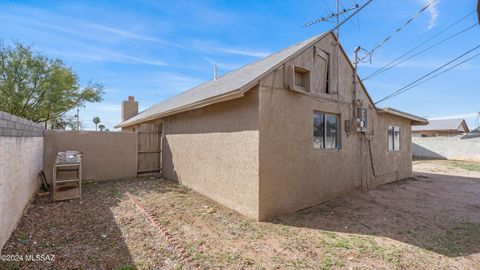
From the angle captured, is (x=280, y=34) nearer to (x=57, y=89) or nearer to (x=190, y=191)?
(x=190, y=191)

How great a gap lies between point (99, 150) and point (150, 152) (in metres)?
1.99

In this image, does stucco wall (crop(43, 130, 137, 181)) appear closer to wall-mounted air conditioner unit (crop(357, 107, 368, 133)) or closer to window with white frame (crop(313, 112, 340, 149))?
window with white frame (crop(313, 112, 340, 149))

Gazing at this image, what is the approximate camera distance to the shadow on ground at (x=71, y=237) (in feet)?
10.3

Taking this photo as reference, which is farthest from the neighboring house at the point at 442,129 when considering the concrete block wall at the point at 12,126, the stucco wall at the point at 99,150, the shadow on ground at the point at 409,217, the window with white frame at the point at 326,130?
the concrete block wall at the point at 12,126

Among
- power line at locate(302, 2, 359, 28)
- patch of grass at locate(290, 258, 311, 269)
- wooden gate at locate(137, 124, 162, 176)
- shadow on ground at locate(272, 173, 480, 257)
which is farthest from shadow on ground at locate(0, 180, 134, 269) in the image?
power line at locate(302, 2, 359, 28)

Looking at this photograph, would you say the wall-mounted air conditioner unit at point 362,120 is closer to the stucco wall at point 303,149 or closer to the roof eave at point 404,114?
the stucco wall at point 303,149

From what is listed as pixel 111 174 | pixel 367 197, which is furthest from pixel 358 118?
pixel 111 174

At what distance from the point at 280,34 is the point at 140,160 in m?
8.39

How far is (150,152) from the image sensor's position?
10102 mm

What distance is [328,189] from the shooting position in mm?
6477

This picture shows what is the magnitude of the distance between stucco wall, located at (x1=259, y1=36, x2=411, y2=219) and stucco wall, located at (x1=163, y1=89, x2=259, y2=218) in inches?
11.2

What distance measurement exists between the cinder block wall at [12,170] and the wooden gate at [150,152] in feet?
15.1

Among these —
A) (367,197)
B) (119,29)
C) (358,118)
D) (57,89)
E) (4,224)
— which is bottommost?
(367,197)

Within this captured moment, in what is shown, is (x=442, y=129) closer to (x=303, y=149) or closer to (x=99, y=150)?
(x=303, y=149)
